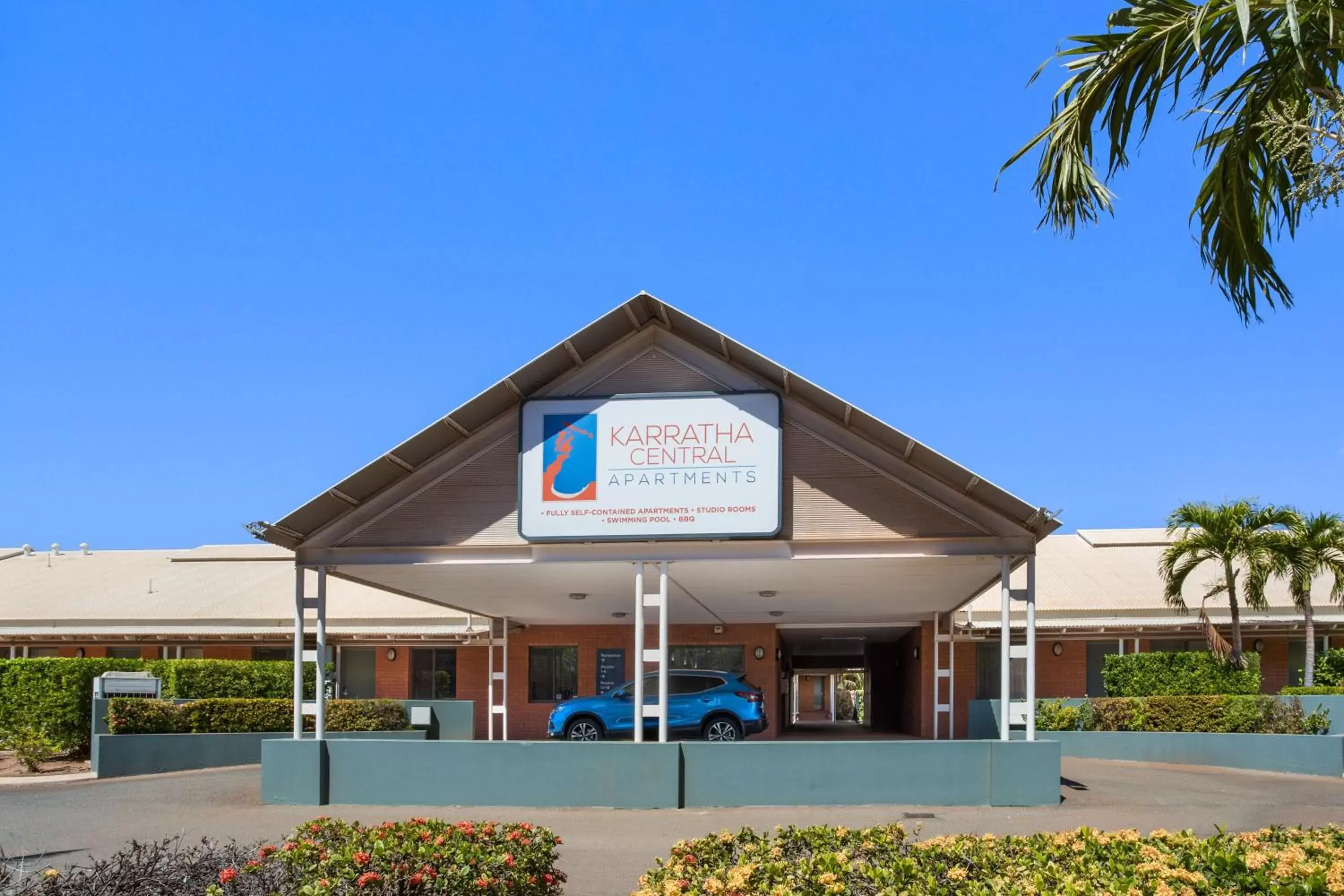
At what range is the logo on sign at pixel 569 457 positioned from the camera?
16719 mm

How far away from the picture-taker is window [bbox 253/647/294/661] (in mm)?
31469

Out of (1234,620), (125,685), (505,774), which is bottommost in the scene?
(505,774)

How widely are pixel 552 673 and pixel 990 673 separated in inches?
393

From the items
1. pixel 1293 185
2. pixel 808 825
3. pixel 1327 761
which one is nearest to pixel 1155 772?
pixel 1327 761

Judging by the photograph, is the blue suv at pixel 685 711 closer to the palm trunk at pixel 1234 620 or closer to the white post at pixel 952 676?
the white post at pixel 952 676

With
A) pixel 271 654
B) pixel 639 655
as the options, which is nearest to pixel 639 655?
pixel 639 655

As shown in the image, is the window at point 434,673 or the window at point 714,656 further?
the window at point 434,673

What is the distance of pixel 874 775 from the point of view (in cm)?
1595

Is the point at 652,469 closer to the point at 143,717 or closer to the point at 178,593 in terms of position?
the point at 143,717

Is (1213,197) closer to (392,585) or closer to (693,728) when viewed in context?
(392,585)

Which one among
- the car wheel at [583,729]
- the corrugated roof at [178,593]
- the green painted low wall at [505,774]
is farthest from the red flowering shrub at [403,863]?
the corrugated roof at [178,593]

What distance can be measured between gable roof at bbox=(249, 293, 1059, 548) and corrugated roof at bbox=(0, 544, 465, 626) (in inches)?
436

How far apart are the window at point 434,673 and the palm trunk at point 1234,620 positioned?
17.0 meters

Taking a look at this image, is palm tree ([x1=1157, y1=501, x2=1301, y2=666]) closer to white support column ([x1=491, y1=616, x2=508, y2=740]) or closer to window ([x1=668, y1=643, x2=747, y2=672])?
window ([x1=668, y1=643, x2=747, y2=672])
